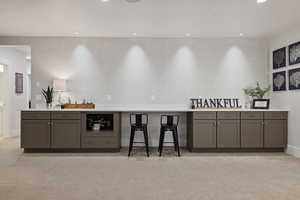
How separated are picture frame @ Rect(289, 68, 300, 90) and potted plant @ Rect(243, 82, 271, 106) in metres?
0.61

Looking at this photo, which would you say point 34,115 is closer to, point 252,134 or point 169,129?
point 169,129

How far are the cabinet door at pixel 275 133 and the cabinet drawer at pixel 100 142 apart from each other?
3.09m

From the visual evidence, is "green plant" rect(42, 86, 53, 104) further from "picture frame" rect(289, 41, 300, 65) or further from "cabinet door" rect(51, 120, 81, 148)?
"picture frame" rect(289, 41, 300, 65)

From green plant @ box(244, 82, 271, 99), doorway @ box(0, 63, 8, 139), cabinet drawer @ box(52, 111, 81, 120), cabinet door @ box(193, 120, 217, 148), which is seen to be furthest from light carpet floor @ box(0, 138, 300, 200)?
doorway @ box(0, 63, 8, 139)

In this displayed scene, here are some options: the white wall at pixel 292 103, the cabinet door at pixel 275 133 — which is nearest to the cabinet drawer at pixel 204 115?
the cabinet door at pixel 275 133

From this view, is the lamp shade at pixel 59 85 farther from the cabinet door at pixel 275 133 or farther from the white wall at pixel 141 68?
the cabinet door at pixel 275 133

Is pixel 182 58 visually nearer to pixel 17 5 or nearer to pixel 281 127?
pixel 281 127

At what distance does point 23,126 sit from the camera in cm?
547

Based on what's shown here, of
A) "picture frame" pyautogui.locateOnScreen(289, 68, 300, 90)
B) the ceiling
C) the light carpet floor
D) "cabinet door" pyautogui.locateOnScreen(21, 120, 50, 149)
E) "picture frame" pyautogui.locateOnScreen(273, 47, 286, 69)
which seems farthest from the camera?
"picture frame" pyautogui.locateOnScreen(273, 47, 286, 69)

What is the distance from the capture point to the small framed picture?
19.1ft

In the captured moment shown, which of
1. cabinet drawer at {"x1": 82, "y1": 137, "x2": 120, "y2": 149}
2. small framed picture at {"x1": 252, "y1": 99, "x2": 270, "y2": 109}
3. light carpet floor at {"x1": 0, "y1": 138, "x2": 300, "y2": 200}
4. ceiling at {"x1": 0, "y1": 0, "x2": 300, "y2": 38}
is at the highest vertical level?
ceiling at {"x1": 0, "y1": 0, "x2": 300, "y2": 38}

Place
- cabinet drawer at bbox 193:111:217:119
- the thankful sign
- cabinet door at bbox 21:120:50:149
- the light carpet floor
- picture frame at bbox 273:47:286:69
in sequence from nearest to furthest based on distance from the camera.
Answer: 1. the light carpet floor
2. cabinet door at bbox 21:120:50:149
3. cabinet drawer at bbox 193:111:217:119
4. picture frame at bbox 273:47:286:69
5. the thankful sign

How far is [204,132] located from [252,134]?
0.99m

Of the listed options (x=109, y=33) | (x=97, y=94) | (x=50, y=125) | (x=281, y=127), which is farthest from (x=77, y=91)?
(x=281, y=127)
